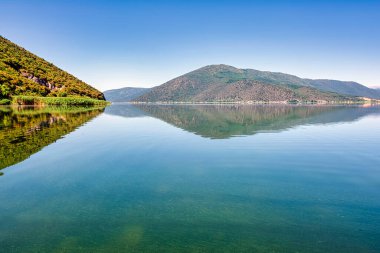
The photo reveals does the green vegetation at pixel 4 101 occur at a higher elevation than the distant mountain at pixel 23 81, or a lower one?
lower

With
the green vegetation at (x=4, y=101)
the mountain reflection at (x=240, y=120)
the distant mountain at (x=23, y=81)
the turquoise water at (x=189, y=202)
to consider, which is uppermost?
the distant mountain at (x=23, y=81)

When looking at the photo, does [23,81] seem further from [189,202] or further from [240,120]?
[189,202]

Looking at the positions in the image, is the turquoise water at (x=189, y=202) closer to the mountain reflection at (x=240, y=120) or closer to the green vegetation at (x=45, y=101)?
the mountain reflection at (x=240, y=120)

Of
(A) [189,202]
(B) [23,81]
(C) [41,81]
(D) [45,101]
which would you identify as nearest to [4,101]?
(D) [45,101]

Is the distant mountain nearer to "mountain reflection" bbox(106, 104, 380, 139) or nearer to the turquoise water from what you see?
"mountain reflection" bbox(106, 104, 380, 139)

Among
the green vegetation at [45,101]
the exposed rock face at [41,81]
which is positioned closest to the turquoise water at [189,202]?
the green vegetation at [45,101]

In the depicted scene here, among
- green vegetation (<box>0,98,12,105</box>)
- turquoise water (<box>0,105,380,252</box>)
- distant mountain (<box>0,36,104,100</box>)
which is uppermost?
distant mountain (<box>0,36,104,100</box>)

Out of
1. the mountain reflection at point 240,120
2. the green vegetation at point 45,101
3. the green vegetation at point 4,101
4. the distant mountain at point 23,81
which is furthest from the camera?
the distant mountain at point 23,81

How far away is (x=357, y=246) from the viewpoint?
762 centimetres

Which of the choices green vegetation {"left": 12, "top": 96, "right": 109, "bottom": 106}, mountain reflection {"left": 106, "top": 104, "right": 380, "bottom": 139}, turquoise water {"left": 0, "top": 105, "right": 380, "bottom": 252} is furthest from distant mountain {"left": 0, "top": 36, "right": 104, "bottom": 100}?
turquoise water {"left": 0, "top": 105, "right": 380, "bottom": 252}

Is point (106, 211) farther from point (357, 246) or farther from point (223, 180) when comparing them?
point (357, 246)

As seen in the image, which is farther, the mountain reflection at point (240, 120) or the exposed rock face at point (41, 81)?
the exposed rock face at point (41, 81)

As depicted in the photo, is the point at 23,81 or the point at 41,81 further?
the point at 41,81

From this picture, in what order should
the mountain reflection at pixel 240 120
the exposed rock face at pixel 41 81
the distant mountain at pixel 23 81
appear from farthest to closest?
the exposed rock face at pixel 41 81 → the distant mountain at pixel 23 81 → the mountain reflection at pixel 240 120
